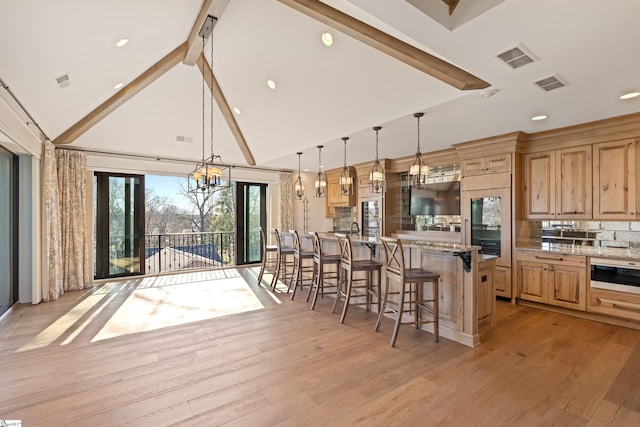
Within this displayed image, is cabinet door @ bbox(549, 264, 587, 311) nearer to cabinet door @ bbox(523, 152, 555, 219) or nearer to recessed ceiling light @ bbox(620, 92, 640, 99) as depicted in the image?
cabinet door @ bbox(523, 152, 555, 219)

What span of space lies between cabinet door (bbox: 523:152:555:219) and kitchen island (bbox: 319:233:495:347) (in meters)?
1.79

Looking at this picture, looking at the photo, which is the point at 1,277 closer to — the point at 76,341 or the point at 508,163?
the point at 76,341

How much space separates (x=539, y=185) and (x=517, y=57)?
9.22 ft

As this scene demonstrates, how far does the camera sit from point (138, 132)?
216 inches

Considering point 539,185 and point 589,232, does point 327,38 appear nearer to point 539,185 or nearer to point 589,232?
point 539,185

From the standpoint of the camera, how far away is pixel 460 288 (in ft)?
10.4

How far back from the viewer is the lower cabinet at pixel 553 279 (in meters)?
3.92

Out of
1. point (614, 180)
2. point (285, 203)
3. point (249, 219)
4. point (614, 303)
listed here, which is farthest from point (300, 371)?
point (285, 203)

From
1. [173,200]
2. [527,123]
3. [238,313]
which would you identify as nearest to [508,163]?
[527,123]

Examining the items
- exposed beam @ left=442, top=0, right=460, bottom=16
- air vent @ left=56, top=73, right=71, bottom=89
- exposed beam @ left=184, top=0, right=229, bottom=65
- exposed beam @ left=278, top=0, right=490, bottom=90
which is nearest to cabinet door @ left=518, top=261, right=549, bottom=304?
exposed beam @ left=278, top=0, right=490, bottom=90

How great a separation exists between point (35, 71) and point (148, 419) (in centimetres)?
355

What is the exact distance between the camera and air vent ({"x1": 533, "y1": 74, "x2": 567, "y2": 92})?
9.01 feet

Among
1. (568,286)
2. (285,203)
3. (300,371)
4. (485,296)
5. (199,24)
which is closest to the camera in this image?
(300,371)

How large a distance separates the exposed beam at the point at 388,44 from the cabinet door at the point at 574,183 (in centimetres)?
234
